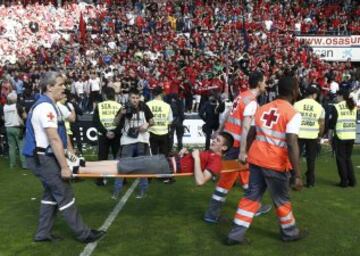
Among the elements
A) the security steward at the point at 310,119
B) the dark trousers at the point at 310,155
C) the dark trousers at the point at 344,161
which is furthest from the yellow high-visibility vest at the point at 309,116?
the dark trousers at the point at 344,161

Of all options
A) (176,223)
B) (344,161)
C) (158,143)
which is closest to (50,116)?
(176,223)

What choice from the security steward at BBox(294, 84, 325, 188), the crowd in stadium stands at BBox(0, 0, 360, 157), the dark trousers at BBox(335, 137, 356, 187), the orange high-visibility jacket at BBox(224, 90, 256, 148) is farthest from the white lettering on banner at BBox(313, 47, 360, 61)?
the orange high-visibility jacket at BBox(224, 90, 256, 148)

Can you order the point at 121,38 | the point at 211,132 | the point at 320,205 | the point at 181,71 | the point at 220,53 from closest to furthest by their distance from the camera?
1. the point at 320,205
2. the point at 211,132
3. the point at 181,71
4. the point at 220,53
5. the point at 121,38

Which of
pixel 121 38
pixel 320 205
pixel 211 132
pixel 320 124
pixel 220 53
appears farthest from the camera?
pixel 121 38

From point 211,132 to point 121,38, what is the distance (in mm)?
14564

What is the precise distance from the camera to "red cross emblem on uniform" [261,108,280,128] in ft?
21.1

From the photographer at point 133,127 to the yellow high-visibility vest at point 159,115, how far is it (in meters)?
1.50

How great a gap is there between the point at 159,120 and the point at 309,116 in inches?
120

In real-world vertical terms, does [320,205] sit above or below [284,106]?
below

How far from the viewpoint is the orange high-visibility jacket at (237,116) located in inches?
300

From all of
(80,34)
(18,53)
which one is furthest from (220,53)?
(18,53)

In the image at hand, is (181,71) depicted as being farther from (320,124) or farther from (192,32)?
(320,124)

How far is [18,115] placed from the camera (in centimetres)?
1276

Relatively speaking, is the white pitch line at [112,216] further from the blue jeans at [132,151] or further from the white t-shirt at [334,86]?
the white t-shirt at [334,86]
